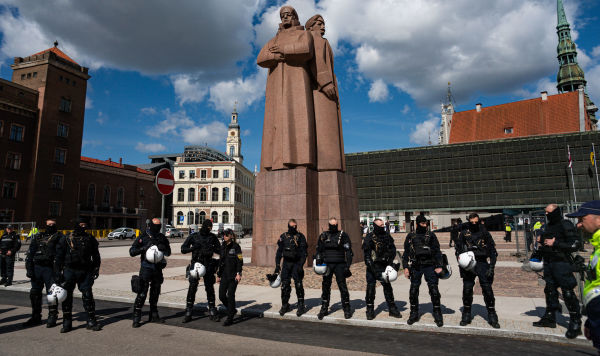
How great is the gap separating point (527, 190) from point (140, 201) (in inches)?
2560

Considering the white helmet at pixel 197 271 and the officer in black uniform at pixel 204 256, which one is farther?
the officer in black uniform at pixel 204 256

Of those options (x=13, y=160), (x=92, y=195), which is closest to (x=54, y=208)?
(x=13, y=160)

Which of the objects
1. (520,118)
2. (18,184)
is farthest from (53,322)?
(520,118)

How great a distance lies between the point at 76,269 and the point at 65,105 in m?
53.1

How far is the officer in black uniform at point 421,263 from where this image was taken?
6.63 meters

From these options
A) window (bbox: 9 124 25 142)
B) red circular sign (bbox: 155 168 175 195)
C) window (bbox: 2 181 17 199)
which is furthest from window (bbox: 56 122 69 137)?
red circular sign (bbox: 155 168 175 195)

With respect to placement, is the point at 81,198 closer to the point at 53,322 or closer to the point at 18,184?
the point at 18,184

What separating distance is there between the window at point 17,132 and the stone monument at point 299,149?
44.2 meters

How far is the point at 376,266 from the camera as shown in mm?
7211

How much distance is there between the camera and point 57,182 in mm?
48344

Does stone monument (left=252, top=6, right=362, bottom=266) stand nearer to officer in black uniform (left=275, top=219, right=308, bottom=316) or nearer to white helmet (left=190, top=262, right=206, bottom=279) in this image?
officer in black uniform (left=275, top=219, right=308, bottom=316)

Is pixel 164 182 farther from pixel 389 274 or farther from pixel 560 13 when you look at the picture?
→ pixel 560 13

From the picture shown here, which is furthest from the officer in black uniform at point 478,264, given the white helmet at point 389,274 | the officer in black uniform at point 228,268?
the officer in black uniform at point 228,268

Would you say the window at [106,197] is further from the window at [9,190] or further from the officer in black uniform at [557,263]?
the officer in black uniform at [557,263]
